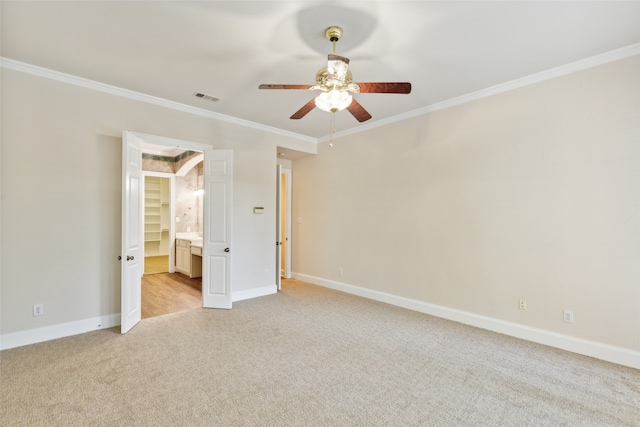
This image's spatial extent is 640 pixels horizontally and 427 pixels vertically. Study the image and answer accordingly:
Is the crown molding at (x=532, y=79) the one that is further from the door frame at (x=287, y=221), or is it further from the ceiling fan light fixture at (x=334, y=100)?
the door frame at (x=287, y=221)

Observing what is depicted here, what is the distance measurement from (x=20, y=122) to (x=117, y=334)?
2591 millimetres

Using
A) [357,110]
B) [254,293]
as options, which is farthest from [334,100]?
[254,293]

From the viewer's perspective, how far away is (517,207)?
3.39m

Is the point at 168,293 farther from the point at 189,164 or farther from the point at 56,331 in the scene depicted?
the point at 189,164

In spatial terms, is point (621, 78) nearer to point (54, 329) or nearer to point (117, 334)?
point (117, 334)

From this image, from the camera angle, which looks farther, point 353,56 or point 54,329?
point 54,329

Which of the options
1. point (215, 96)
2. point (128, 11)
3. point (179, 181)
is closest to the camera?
point (128, 11)

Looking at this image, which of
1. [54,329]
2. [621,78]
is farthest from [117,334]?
[621,78]

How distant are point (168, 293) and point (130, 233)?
2.07m

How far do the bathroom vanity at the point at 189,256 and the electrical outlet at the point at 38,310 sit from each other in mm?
2825

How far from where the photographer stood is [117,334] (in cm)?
337

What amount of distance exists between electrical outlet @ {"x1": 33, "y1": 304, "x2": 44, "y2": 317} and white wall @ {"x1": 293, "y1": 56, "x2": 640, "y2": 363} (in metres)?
4.28

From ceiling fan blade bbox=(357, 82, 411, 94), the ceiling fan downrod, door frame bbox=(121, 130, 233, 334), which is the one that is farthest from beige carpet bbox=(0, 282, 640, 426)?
the ceiling fan downrod

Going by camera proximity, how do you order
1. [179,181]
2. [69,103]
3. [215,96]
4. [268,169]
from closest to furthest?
[69,103]
[215,96]
[268,169]
[179,181]
